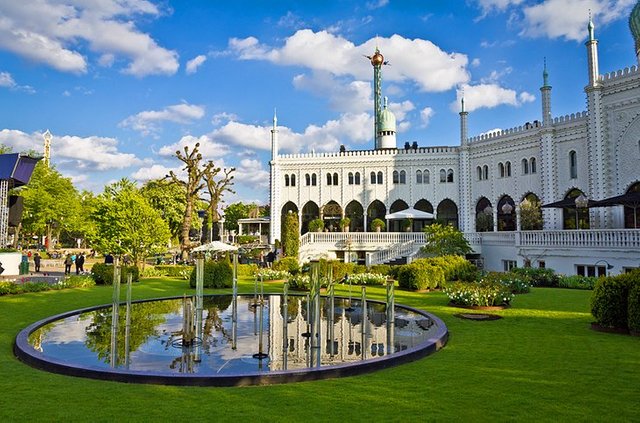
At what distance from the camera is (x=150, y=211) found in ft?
94.0

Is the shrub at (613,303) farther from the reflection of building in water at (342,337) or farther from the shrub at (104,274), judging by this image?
the shrub at (104,274)

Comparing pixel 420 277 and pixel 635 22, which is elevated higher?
pixel 635 22

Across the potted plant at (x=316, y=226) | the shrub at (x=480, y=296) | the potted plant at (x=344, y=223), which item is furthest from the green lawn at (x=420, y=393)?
the potted plant at (x=344, y=223)

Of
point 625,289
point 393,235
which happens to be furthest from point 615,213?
point 625,289

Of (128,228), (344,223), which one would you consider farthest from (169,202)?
(128,228)

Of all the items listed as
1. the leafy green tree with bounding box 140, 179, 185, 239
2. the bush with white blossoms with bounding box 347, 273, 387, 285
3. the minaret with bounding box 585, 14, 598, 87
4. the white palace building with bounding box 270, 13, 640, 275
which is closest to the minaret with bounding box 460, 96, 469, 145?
the white palace building with bounding box 270, 13, 640, 275

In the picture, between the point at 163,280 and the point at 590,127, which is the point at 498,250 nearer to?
the point at 590,127

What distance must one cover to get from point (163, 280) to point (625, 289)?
2309cm

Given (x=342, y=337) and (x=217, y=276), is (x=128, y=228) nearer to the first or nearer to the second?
(x=217, y=276)

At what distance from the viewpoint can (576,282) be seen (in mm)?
22297

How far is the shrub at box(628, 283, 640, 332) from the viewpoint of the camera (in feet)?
34.9

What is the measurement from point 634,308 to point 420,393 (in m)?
6.96

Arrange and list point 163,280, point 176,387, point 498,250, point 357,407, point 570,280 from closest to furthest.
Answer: point 357,407, point 176,387, point 570,280, point 163,280, point 498,250

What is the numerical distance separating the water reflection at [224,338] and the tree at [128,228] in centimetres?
1238
